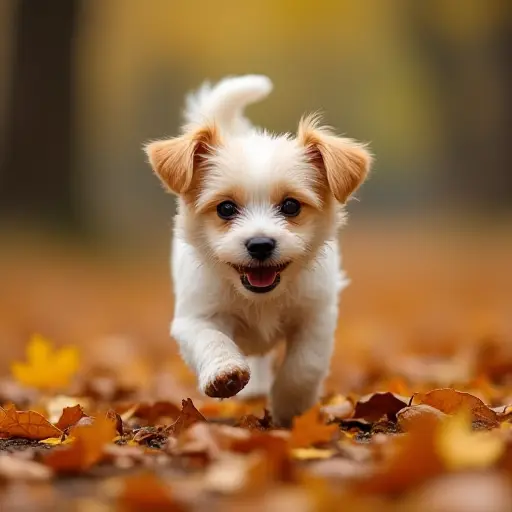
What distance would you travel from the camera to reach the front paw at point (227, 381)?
383 centimetres

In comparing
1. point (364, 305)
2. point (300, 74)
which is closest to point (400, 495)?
point (364, 305)

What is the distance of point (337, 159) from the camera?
4.29m

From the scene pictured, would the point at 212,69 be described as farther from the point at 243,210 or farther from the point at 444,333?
the point at 243,210

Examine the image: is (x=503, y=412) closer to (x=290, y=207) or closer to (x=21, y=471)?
(x=290, y=207)

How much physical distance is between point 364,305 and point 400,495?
29.1 feet

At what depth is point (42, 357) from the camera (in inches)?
214

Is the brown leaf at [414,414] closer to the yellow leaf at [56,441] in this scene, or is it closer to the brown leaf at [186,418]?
the brown leaf at [186,418]

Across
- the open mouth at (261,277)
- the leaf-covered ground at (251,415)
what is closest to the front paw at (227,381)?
the leaf-covered ground at (251,415)

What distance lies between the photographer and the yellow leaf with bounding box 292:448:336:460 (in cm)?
299

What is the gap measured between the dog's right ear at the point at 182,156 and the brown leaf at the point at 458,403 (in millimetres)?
1433

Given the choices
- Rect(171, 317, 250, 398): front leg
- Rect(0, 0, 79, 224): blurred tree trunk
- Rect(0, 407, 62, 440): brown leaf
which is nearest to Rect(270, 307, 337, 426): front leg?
Rect(171, 317, 250, 398): front leg

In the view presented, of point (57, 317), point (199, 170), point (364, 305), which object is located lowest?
point (199, 170)

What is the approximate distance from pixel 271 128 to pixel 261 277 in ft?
16.3

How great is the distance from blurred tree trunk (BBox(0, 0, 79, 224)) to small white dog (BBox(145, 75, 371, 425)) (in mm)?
9148
